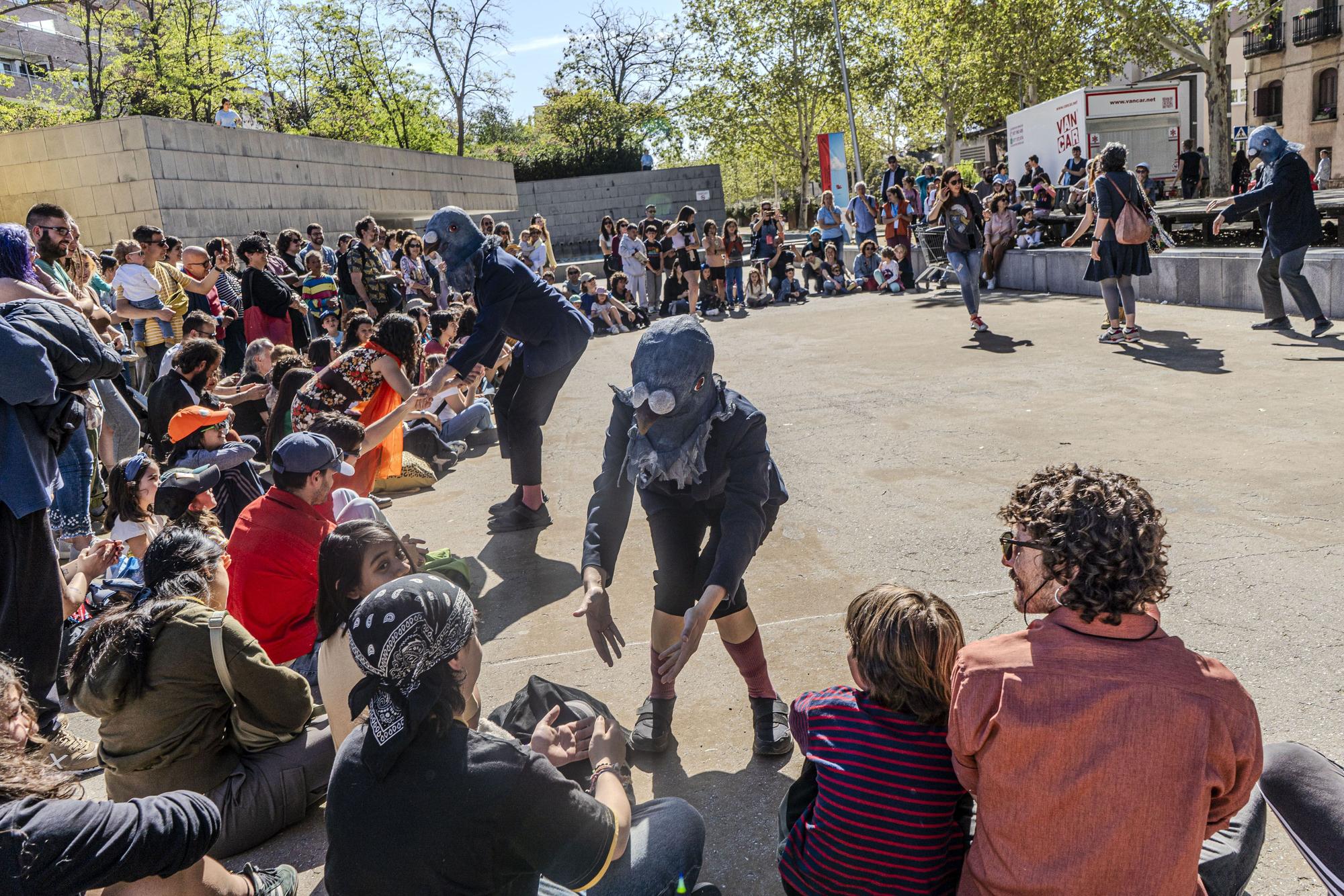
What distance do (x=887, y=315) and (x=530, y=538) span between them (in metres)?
8.98

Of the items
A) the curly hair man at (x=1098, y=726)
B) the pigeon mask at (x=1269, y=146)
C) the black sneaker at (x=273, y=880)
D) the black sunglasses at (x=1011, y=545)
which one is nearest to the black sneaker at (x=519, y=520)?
the black sneaker at (x=273, y=880)

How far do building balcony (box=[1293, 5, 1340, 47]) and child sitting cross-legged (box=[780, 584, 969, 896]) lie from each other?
43898mm

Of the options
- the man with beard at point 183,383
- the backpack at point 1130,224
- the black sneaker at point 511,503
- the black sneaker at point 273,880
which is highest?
the backpack at point 1130,224

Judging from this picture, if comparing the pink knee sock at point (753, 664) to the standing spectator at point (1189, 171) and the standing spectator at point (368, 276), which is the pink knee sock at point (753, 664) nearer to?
the standing spectator at point (368, 276)

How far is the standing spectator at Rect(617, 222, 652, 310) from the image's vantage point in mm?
17531

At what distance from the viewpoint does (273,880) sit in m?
2.71

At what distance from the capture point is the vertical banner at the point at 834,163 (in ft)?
91.3

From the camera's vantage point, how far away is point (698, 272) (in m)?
16.5

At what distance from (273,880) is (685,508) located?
1646mm

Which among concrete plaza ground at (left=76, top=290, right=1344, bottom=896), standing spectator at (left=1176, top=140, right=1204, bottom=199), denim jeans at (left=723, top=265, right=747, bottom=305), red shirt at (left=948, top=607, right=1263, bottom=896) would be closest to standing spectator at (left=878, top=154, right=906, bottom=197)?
denim jeans at (left=723, top=265, right=747, bottom=305)

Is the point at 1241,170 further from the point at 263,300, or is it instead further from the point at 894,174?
the point at 263,300

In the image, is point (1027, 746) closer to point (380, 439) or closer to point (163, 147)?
point (380, 439)

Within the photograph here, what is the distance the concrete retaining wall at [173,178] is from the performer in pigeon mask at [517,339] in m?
9.91

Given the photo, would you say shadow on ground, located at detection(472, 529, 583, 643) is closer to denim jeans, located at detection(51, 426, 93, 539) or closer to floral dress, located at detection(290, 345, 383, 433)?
floral dress, located at detection(290, 345, 383, 433)
